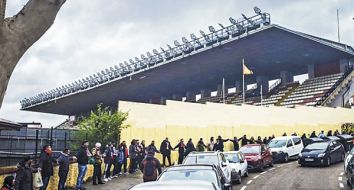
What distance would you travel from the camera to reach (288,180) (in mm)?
19047

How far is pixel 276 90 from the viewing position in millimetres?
62906

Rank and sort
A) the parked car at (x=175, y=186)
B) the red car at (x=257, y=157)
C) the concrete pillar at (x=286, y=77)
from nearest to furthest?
the parked car at (x=175, y=186), the red car at (x=257, y=157), the concrete pillar at (x=286, y=77)

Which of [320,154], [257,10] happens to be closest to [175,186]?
[320,154]

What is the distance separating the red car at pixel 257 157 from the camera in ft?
74.5

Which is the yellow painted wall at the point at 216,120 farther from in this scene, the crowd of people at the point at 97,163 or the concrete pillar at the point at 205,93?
the concrete pillar at the point at 205,93

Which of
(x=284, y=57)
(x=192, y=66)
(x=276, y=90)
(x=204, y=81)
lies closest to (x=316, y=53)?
(x=284, y=57)

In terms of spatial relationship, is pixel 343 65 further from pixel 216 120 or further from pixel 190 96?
pixel 216 120

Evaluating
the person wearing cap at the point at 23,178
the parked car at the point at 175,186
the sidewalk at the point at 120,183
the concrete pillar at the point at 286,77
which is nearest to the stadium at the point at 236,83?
the concrete pillar at the point at 286,77

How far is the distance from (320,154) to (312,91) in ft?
111

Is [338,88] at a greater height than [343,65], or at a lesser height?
lesser

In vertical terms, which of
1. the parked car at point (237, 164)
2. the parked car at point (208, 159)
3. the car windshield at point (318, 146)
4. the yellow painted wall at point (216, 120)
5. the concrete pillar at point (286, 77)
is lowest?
the parked car at point (237, 164)

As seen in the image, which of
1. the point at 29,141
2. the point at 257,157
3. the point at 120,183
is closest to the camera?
the point at 120,183

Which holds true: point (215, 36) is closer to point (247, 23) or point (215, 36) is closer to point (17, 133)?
point (247, 23)

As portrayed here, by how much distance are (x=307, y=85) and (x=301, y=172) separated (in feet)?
127
